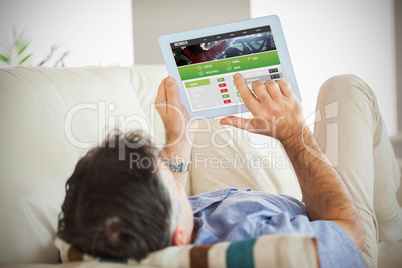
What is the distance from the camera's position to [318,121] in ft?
4.06

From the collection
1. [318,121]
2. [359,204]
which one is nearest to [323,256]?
[359,204]

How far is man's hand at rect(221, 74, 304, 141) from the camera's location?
0.90 m

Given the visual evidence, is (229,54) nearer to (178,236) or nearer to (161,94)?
(161,94)

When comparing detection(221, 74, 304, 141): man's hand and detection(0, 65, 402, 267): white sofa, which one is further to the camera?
detection(221, 74, 304, 141): man's hand

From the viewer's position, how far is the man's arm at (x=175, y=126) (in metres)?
1.01

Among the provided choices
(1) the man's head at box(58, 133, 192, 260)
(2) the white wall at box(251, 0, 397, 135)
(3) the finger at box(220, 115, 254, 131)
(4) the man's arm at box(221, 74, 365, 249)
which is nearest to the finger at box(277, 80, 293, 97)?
(4) the man's arm at box(221, 74, 365, 249)

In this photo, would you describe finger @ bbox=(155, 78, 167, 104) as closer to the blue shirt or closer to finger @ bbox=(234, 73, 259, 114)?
finger @ bbox=(234, 73, 259, 114)

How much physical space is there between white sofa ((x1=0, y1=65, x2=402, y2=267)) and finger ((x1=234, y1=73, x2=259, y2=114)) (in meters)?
0.31

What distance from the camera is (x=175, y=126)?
1060 millimetres

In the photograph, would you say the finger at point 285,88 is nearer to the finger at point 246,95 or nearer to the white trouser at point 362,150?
the finger at point 246,95

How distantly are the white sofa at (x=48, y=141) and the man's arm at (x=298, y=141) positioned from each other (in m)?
0.34

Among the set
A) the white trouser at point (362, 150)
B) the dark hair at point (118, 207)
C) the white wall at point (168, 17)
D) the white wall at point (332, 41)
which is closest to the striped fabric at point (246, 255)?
the dark hair at point (118, 207)

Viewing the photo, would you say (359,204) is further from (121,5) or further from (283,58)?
(121,5)

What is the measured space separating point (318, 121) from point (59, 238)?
0.84 metres
